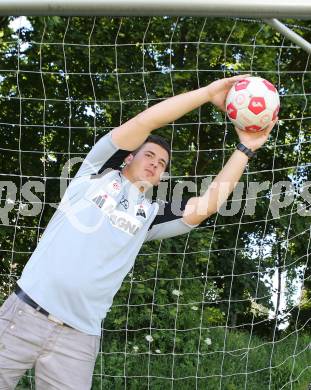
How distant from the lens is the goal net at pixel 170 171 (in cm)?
445

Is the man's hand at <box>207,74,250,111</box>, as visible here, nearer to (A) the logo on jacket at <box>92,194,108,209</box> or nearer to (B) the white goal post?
(B) the white goal post

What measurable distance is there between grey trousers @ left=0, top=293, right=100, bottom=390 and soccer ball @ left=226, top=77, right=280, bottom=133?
3.19 ft

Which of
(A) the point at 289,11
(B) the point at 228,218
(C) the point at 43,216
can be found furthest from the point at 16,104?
(A) the point at 289,11

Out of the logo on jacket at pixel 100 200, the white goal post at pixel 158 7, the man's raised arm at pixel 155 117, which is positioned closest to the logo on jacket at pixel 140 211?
the logo on jacket at pixel 100 200

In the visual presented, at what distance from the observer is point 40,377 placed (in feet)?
6.86

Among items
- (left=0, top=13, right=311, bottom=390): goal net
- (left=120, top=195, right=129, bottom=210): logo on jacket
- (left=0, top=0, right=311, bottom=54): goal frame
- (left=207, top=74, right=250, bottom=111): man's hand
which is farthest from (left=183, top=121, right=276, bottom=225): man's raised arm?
(left=0, top=13, right=311, bottom=390): goal net

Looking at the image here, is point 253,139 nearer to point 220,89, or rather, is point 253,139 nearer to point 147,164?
point 220,89

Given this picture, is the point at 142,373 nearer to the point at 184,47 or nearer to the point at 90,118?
the point at 90,118

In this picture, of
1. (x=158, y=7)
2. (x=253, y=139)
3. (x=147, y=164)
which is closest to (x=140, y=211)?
(x=147, y=164)

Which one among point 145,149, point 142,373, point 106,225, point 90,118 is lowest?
point 142,373

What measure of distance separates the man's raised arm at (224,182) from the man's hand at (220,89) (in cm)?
14

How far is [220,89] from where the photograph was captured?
2.24m

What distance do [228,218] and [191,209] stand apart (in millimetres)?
3726

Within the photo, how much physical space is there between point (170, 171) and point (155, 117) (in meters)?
2.69
